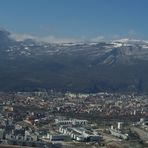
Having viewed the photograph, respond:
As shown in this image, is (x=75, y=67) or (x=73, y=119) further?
(x=75, y=67)

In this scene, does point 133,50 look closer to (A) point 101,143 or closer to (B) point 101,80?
(B) point 101,80

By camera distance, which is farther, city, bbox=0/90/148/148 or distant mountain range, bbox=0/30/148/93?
distant mountain range, bbox=0/30/148/93

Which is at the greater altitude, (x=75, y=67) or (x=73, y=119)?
(x=75, y=67)

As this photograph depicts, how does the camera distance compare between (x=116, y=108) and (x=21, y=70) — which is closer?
(x=116, y=108)

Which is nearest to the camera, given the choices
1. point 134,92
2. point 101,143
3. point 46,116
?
point 101,143

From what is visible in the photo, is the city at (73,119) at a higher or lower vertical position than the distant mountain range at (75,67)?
lower

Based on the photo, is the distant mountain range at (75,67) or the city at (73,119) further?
the distant mountain range at (75,67)

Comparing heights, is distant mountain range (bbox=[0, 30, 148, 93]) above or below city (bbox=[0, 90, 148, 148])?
above

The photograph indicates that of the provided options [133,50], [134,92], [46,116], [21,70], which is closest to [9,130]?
[46,116]
